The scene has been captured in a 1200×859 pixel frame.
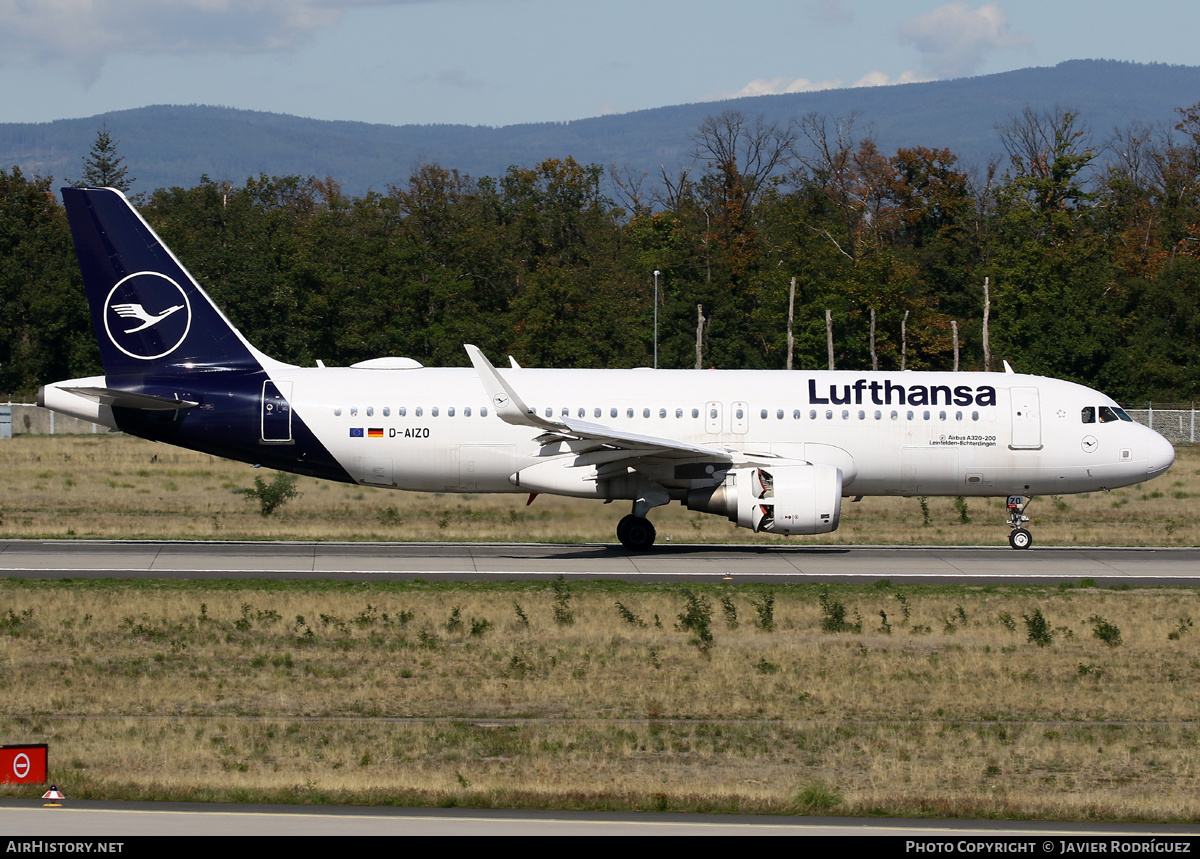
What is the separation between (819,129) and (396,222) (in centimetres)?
3731

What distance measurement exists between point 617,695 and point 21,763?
8.21m

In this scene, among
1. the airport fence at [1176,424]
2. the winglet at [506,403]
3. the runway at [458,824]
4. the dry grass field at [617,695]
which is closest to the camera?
the runway at [458,824]

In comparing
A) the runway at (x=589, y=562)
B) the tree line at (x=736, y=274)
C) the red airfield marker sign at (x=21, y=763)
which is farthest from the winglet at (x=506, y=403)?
the tree line at (x=736, y=274)

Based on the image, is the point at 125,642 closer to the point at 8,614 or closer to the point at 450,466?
the point at 8,614

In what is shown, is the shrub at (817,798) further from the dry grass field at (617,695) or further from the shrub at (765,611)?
the shrub at (765,611)

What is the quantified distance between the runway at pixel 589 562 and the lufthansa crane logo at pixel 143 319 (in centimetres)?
456

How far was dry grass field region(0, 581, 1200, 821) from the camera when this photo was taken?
13.1m

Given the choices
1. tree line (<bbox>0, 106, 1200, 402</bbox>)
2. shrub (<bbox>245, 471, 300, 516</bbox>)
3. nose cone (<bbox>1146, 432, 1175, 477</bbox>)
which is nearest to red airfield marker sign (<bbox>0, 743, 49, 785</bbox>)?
nose cone (<bbox>1146, 432, 1175, 477</bbox>)

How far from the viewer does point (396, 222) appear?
10388cm

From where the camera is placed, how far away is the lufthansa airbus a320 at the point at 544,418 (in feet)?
96.4

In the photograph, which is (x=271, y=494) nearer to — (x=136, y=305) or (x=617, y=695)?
(x=136, y=305)

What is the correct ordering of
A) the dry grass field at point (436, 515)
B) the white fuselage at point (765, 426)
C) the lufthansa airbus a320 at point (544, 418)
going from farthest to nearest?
the dry grass field at point (436, 515) < the white fuselage at point (765, 426) < the lufthansa airbus a320 at point (544, 418)

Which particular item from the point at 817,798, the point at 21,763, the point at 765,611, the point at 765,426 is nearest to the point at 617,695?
the point at 817,798

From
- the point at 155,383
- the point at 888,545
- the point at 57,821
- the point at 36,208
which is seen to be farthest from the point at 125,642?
the point at 36,208
